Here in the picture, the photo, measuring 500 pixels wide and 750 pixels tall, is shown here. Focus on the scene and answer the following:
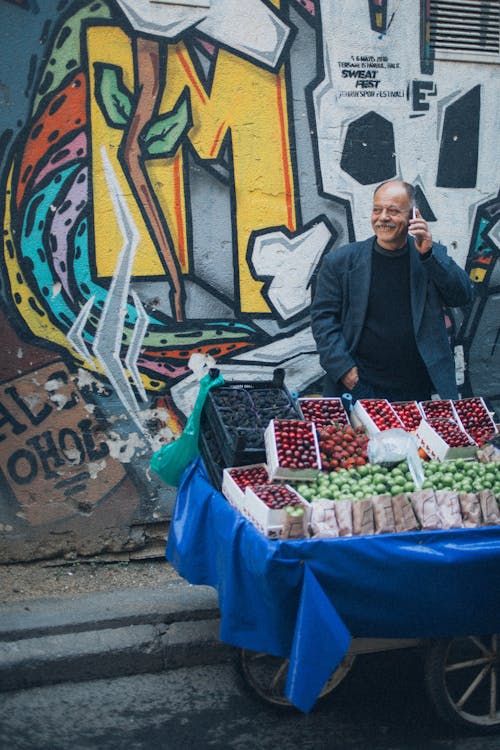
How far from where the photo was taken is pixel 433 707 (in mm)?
3656

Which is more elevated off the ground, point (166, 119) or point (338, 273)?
point (166, 119)

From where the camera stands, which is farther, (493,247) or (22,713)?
(493,247)

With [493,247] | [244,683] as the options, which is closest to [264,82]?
[493,247]

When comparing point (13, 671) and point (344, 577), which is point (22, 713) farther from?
point (344, 577)

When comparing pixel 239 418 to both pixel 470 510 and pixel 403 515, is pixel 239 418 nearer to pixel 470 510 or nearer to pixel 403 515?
pixel 403 515

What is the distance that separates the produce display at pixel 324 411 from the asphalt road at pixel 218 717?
3.85ft

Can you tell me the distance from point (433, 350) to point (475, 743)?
76.0 inches

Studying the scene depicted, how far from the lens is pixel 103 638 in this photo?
4.36 metres

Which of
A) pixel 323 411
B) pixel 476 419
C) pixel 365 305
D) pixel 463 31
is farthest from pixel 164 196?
pixel 476 419

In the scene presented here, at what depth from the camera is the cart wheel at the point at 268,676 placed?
3693 mm

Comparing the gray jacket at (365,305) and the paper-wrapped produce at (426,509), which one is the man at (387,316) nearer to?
the gray jacket at (365,305)

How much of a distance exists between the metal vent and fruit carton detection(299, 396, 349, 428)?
283 cm

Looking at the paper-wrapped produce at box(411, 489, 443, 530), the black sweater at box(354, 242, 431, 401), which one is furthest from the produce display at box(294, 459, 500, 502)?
the black sweater at box(354, 242, 431, 401)

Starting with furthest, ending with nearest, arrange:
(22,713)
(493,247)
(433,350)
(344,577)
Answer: (493,247) < (433,350) < (22,713) < (344,577)
